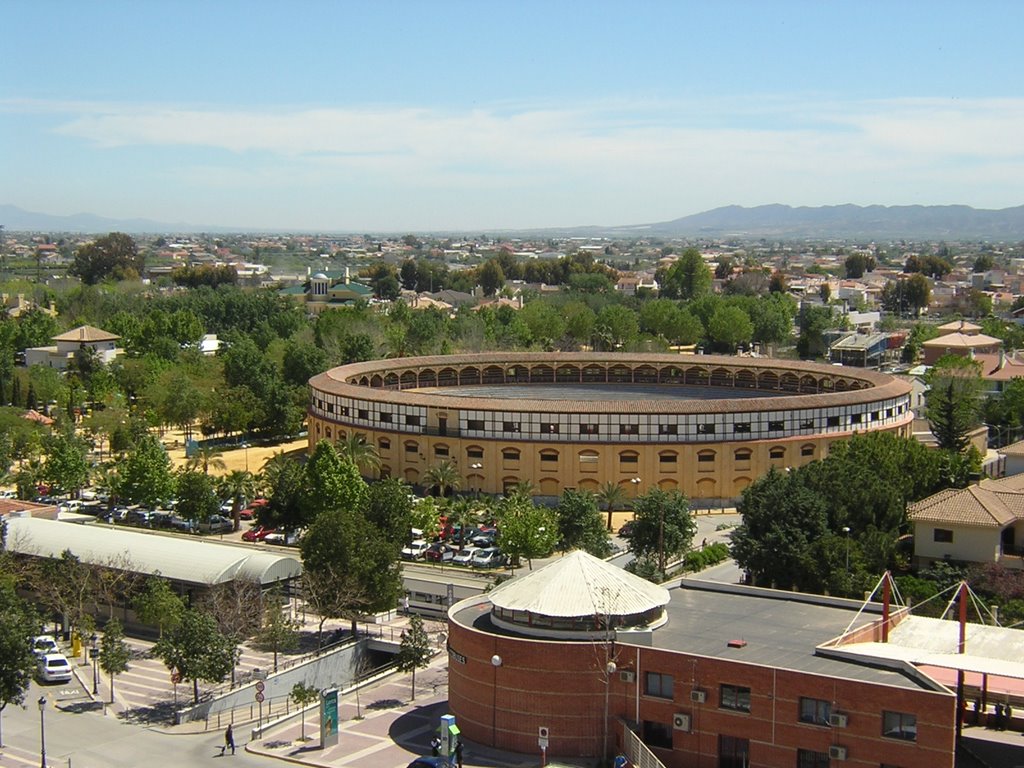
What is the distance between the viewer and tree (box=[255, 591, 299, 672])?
168 feet

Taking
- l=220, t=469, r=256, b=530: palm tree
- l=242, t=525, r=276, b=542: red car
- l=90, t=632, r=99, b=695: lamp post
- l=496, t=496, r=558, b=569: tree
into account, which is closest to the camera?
l=90, t=632, r=99, b=695: lamp post

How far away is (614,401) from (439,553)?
2089 cm

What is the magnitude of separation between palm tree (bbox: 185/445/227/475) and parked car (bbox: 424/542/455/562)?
62.7 feet

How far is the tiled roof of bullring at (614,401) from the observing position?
80125mm

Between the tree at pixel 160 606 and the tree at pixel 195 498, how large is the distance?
1623 cm

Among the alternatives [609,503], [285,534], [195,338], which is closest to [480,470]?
[609,503]

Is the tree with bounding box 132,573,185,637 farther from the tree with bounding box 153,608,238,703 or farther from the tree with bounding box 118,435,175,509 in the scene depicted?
the tree with bounding box 118,435,175,509

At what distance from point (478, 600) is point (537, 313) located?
11503 cm

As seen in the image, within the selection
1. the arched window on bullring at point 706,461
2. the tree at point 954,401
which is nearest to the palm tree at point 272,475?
the arched window on bullring at point 706,461

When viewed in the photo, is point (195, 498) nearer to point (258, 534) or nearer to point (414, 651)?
point (258, 534)

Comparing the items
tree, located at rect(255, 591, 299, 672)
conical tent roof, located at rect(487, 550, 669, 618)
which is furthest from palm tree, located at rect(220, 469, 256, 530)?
conical tent roof, located at rect(487, 550, 669, 618)

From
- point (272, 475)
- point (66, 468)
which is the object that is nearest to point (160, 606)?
point (272, 475)

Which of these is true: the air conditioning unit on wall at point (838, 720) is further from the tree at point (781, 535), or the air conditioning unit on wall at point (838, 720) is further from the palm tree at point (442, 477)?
the palm tree at point (442, 477)

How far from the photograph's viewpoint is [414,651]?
48625mm
